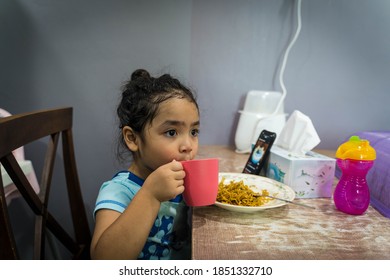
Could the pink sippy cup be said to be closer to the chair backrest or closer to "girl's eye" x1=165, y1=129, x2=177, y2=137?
"girl's eye" x1=165, y1=129, x2=177, y2=137

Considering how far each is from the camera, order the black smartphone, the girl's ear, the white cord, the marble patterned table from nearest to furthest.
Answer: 1. the marble patterned table
2. the girl's ear
3. the black smartphone
4. the white cord

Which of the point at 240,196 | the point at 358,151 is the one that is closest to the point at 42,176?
the point at 240,196

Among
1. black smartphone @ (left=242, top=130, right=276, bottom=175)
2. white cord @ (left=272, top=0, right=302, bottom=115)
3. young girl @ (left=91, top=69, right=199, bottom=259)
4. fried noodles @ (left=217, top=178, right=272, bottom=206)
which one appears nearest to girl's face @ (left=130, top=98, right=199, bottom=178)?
young girl @ (left=91, top=69, right=199, bottom=259)

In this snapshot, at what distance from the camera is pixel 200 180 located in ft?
1.73

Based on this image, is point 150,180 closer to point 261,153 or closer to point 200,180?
point 200,180

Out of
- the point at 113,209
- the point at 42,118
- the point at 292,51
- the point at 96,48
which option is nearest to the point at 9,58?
the point at 96,48

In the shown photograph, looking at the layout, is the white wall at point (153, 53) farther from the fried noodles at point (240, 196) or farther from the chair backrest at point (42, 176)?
the fried noodles at point (240, 196)

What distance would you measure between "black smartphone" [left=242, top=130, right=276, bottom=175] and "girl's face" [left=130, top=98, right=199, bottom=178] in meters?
0.23

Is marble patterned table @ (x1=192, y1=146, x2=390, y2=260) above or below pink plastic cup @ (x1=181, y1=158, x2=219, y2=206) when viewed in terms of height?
below

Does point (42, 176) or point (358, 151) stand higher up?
point (358, 151)

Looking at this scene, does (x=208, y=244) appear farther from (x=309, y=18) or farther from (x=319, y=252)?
(x=309, y=18)

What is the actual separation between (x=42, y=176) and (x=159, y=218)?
379mm

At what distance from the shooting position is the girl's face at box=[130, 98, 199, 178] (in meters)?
0.62
